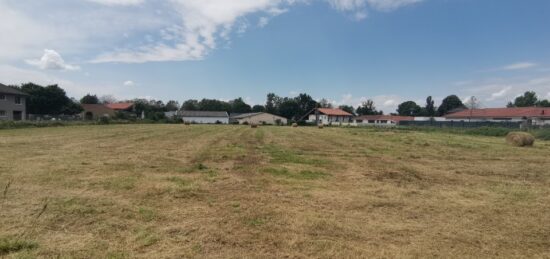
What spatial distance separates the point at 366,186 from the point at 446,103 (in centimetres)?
12851

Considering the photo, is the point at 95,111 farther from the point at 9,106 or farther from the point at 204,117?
the point at 9,106

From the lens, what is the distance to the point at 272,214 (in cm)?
560

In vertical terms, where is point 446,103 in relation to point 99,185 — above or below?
above

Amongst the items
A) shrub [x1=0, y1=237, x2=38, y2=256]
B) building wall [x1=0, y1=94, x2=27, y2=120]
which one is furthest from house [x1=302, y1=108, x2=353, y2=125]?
shrub [x1=0, y1=237, x2=38, y2=256]

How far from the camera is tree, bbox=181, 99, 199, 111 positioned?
12444 centimetres

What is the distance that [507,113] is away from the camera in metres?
73.3

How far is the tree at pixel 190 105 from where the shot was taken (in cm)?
12444

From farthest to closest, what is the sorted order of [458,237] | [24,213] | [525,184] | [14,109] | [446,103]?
[446,103] < [14,109] < [525,184] < [24,213] < [458,237]

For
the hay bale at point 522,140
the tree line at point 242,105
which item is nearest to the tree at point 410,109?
the tree line at point 242,105

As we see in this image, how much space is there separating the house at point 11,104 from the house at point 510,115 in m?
78.5

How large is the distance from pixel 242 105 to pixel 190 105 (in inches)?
736

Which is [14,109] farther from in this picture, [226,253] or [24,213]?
[226,253]

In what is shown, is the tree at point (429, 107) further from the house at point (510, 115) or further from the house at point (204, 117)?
the house at point (204, 117)

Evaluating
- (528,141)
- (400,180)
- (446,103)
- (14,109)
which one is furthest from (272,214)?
(446,103)
